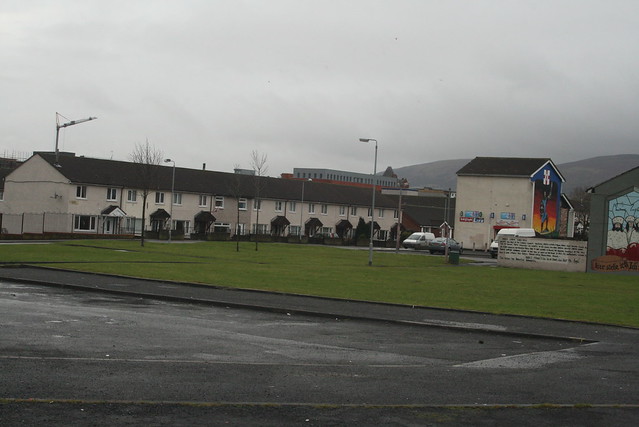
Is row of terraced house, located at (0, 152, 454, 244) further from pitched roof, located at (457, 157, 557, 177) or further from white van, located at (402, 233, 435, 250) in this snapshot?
pitched roof, located at (457, 157, 557, 177)

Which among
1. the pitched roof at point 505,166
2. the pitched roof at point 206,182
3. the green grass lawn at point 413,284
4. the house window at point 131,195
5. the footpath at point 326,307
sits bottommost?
the footpath at point 326,307

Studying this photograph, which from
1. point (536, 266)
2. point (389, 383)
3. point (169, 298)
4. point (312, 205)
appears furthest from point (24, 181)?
point (389, 383)

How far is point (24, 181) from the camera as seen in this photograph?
86.8 meters

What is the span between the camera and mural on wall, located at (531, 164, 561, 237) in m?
96.3

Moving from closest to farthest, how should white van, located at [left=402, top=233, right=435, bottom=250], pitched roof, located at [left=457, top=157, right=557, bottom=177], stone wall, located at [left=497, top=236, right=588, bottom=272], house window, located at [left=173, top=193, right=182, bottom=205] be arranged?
stone wall, located at [left=497, top=236, right=588, bottom=272], white van, located at [left=402, top=233, right=435, bottom=250], house window, located at [left=173, top=193, right=182, bottom=205], pitched roof, located at [left=457, top=157, right=557, bottom=177]

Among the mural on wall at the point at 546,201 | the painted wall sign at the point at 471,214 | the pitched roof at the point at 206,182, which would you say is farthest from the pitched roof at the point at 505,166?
the pitched roof at the point at 206,182

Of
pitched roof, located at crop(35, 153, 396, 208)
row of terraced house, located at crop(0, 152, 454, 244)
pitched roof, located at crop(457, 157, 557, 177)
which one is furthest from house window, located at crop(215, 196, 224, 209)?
pitched roof, located at crop(457, 157, 557, 177)

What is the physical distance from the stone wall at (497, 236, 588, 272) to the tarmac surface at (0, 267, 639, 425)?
3062cm

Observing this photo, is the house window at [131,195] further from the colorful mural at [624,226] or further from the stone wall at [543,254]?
the colorful mural at [624,226]

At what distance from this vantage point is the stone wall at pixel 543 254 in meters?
51.0

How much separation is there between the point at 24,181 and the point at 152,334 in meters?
77.3

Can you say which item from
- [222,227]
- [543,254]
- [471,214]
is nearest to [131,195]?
[222,227]

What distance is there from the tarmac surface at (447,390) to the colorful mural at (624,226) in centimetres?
3012

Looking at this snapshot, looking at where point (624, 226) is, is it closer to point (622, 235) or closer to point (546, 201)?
point (622, 235)
